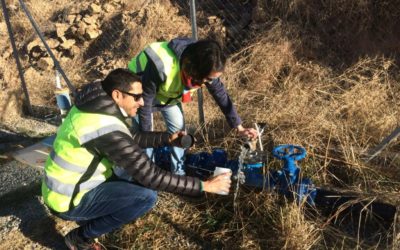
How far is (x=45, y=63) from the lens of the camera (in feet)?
22.3

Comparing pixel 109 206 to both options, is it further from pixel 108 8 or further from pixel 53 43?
pixel 108 8

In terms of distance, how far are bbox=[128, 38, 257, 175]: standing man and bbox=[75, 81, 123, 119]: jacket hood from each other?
498 millimetres

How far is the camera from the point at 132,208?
95.5 inches

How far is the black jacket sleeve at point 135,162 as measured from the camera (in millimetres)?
2123

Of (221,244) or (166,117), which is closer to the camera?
(221,244)

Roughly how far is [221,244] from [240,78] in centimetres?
291

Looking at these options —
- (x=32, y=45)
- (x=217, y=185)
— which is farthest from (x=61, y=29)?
(x=217, y=185)

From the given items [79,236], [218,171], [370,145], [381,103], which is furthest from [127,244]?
[381,103]

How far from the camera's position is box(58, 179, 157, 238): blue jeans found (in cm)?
239

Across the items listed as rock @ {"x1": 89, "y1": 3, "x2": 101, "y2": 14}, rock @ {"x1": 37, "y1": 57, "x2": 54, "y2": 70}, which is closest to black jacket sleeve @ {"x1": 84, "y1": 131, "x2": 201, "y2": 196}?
rock @ {"x1": 37, "y1": 57, "x2": 54, "y2": 70}

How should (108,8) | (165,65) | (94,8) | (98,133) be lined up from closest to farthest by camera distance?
(98,133)
(165,65)
(94,8)
(108,8)

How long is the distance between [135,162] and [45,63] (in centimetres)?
535

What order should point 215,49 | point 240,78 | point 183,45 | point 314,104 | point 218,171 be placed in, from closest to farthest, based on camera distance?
1. point 215,49
2. point 218,171
3. point 183,45
4. point 314,104
5. point 240,78

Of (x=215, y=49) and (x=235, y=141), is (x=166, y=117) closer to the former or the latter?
(x=235, y=141)
